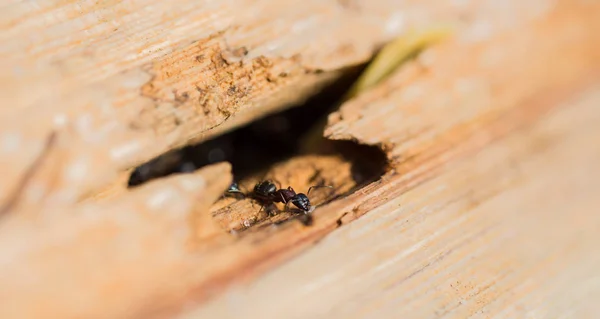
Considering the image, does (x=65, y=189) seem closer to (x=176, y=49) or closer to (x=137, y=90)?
(x=137, y=90)

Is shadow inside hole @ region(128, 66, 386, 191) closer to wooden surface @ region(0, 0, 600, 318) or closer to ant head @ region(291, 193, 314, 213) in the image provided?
wooden surface @ region(0, 0, 600, 318)

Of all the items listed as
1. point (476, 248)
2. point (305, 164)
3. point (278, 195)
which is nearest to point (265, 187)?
point (278, 195)

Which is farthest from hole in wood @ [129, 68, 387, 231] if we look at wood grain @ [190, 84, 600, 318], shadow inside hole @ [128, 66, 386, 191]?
wood grain @ [190, 84, 600, 318]

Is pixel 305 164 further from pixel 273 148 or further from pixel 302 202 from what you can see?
pixel 273 148

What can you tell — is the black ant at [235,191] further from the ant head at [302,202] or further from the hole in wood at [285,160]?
the ant head at [302,202]

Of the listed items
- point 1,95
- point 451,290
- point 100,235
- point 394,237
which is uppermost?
point 1,95

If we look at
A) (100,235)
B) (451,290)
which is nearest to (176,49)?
(100,235)

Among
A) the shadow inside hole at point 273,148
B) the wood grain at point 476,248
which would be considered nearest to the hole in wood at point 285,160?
the shadow inside hole at point 273,148
